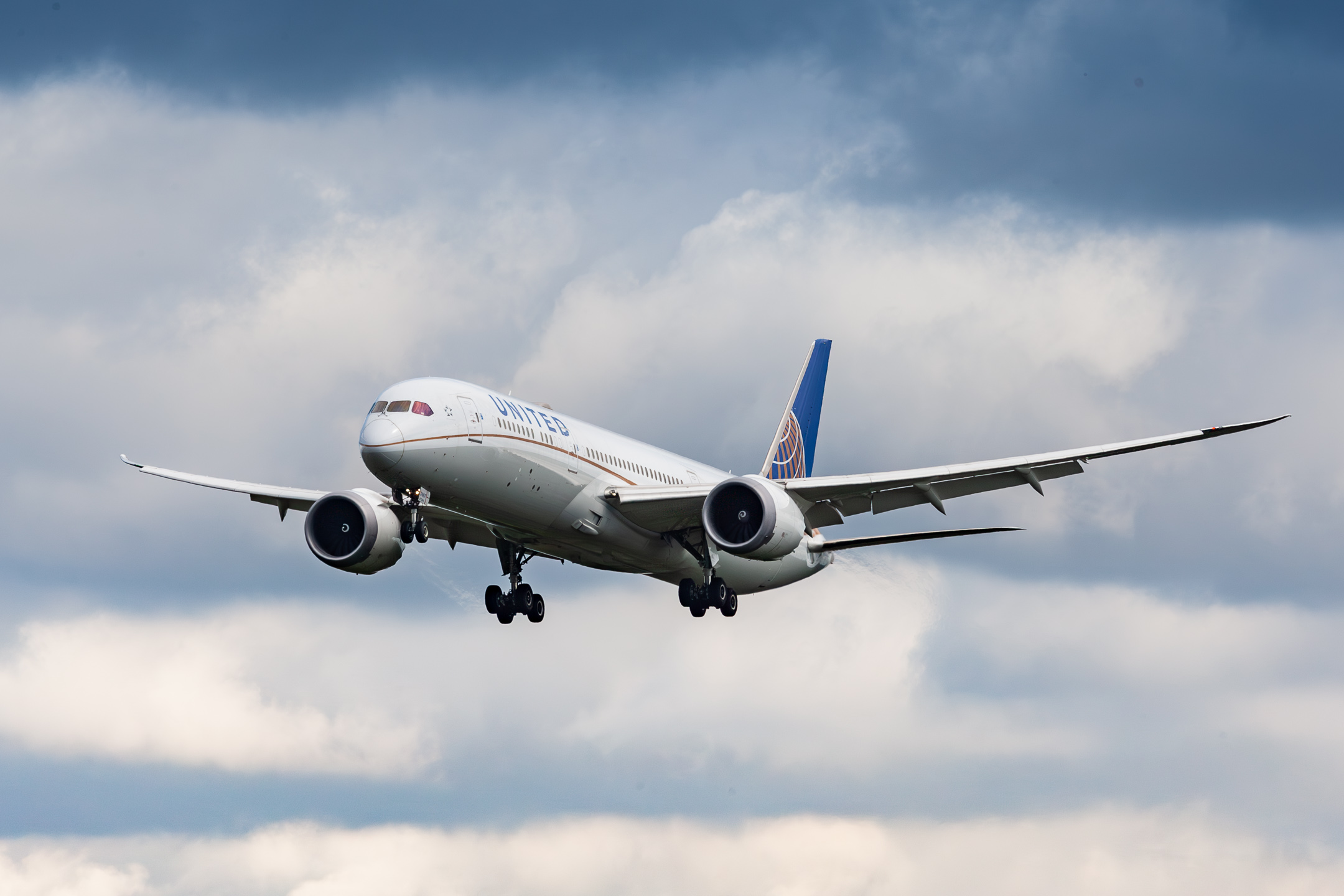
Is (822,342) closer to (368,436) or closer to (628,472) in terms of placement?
(628,472)

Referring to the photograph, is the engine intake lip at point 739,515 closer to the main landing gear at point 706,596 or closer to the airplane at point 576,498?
the airplane at point 576,498

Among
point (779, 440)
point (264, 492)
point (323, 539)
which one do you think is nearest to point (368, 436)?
point (323, 539)

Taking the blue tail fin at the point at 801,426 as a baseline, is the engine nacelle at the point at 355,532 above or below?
below

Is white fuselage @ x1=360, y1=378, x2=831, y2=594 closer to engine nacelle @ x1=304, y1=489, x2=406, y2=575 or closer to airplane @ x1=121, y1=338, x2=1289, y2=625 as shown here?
airplane @ x1=121, y1=338, x2=1289, y2=625

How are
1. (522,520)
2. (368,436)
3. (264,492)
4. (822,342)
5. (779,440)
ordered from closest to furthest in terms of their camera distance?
(368,436), (522,520), (264,492), (779,440), (822,342)

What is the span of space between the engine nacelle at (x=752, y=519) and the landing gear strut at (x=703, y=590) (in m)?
3.56

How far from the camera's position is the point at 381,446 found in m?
43.0

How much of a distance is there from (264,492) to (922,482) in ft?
72.2

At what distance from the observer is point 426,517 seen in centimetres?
5412

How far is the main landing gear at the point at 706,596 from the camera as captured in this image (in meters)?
54.5

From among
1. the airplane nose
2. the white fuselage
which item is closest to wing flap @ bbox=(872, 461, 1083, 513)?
the white fuselage

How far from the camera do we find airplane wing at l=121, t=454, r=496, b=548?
182 feet

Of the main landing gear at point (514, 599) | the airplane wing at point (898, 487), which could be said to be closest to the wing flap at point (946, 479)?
the airplane wing at point (898, 487)

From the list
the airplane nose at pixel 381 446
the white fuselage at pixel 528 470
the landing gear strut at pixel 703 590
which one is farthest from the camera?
the landing gear strut at pixel 703 590
